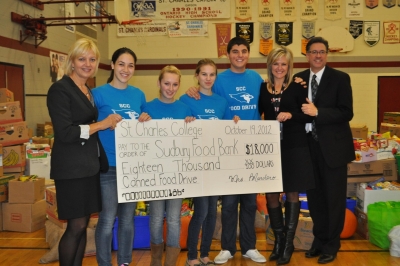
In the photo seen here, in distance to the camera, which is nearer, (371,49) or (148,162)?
(148,162)

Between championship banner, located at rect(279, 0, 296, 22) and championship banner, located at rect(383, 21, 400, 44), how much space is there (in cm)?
234

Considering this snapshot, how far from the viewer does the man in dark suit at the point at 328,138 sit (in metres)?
3.65

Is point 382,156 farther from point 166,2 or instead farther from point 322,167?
point 166,2

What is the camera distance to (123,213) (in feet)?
9.98

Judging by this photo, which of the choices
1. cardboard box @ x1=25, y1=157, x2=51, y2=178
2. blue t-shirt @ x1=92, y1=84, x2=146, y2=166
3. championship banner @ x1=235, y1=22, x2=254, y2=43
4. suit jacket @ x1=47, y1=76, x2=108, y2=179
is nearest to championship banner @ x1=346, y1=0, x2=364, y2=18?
championship banner @ x1=235, y1=22, x2=254, y2=43

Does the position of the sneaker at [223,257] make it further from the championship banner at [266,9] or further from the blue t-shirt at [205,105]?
the championship banner at [266,9]

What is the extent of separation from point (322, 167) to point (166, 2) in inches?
328

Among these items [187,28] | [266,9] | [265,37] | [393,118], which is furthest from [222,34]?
[393,118]

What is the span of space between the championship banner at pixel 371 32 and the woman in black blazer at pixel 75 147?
Result: 9.93 m

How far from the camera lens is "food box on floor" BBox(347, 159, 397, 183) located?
16.8 feet

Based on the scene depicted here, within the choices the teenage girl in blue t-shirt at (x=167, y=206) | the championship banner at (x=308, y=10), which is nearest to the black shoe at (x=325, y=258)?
the teenage girl in blue t-shirt at (x=167, y=206)

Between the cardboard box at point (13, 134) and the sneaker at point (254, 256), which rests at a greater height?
the cardboard box at point (13, 134)

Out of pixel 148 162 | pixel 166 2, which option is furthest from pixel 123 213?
pixel 166 2

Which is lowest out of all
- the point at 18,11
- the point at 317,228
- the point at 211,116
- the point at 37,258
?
the point at 37,258
